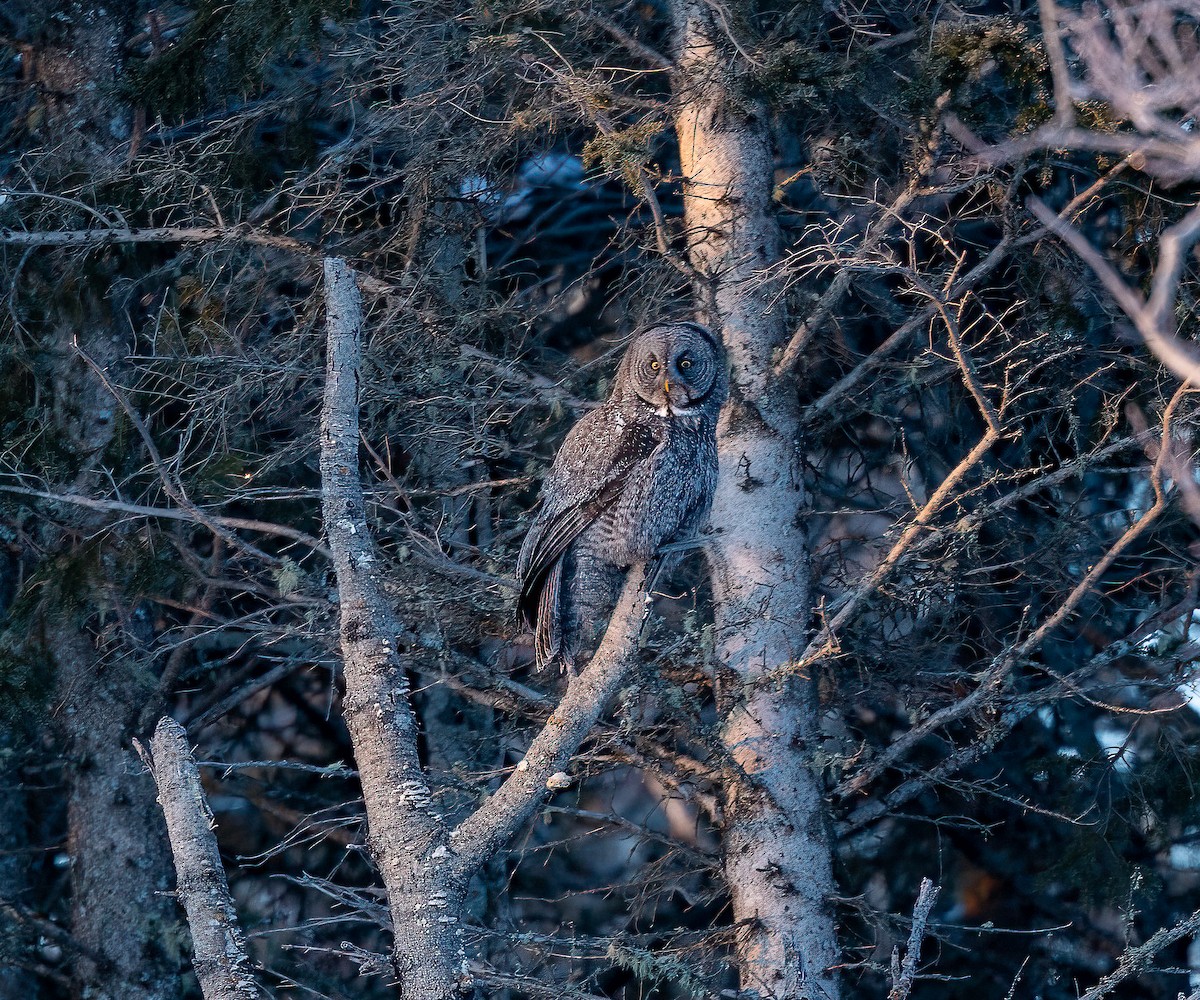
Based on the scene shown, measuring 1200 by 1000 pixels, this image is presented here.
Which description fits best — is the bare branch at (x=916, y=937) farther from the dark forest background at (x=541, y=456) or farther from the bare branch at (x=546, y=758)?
the dark forest background at (x=541, y=456)

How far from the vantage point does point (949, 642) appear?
5.82 metres

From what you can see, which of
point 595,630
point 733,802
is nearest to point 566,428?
point 595,630

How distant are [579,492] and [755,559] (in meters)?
0.95

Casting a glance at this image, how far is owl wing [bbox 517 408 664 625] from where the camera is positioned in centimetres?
482

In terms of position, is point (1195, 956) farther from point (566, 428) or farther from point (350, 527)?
point (350, 527)

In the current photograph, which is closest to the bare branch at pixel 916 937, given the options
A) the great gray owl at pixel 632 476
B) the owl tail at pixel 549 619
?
the great gray owl at pixel 632 476

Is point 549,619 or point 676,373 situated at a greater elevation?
point 676,373

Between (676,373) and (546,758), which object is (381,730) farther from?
(676,373)

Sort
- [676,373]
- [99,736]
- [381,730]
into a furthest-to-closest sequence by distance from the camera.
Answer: [99,736] < [676,373] < [381,730]

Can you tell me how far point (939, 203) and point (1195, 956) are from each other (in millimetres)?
3837

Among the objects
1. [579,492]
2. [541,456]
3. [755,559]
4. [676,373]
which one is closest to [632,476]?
[579,492]

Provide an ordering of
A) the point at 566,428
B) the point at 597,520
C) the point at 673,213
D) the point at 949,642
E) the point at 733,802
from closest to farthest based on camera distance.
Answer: the point at 597,520
the point at 733,802
the point at 949,642
the point at 566,428
the point at 673,213

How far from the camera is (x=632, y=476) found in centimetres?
481

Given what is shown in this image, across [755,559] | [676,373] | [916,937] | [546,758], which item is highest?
[676,373]
